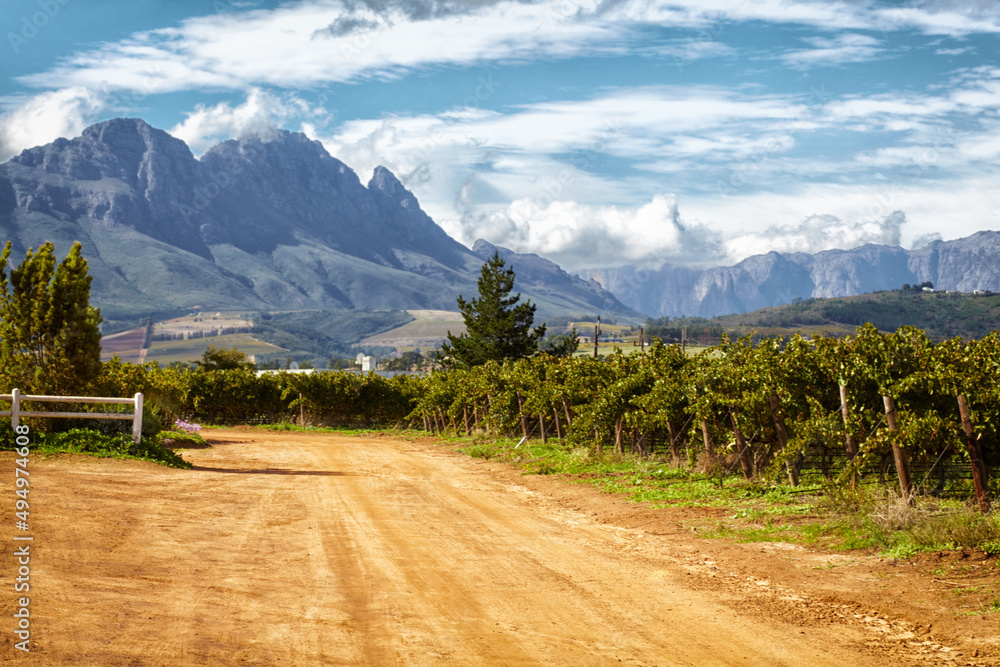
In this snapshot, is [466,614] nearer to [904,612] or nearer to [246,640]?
[246,640]

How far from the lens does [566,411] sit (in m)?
22.1

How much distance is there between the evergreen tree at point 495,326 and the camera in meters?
50.9

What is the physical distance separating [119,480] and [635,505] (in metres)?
8.38

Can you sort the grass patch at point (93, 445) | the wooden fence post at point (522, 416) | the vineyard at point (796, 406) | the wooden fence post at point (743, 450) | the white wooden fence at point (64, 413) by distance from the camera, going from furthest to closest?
the wooden fence post at point (522, 416) < the grass patch at point (93, 445) < the white wooden fence at point (64, 413) < the wooden fence post at point (743, 450) < the vineyard at point (796, 406)

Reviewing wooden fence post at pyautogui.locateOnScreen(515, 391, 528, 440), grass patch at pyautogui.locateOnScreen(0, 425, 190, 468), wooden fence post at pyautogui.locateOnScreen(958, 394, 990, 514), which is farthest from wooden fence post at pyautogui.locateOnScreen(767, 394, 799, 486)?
wooden fence post at pyautogui.locateOnScreen(515, 391, 528, 440)

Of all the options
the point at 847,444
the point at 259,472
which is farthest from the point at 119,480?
the point at 847,444

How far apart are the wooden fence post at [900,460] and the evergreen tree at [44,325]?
15.1m

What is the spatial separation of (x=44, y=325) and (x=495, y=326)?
35239 mm

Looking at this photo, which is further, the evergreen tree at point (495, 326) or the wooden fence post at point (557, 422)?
the evergreen tree at point (495, 326)

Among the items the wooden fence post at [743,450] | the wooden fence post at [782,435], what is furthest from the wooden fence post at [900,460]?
the wooden fence post at [743,450]

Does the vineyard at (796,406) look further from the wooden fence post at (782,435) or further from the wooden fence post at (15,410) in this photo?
the wooden fence post at (15,410)

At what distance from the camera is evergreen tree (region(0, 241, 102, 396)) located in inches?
650

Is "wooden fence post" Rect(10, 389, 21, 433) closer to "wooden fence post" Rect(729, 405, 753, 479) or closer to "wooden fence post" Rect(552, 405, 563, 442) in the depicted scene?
"wooden fence post" Rect(729, 405, 753, 479)

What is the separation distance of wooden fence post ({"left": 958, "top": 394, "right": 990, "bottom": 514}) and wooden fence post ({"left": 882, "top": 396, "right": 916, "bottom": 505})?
70 cm
